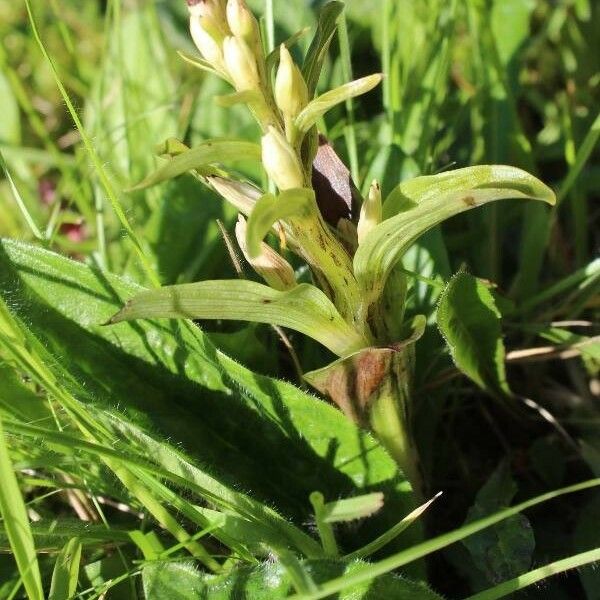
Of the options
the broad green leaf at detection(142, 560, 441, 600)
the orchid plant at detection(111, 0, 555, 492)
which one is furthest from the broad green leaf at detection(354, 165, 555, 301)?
the broad green leaf at detection(142, 560, 441, 600)

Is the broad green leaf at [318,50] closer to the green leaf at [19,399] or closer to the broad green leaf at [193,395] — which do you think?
the broad green leaf at [193,395]

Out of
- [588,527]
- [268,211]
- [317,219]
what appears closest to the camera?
[268,211]

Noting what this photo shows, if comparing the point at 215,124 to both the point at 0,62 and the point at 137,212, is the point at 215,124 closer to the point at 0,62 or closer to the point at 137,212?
the point at 137,212

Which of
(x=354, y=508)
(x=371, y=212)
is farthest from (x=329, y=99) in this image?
(x=354, y=508)

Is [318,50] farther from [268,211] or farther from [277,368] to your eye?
[277,368]

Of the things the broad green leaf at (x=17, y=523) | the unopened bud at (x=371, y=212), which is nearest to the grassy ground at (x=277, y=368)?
the broad green leaf at (x=17, y=523)

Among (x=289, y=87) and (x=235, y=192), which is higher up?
A: (x=289, y=87)
